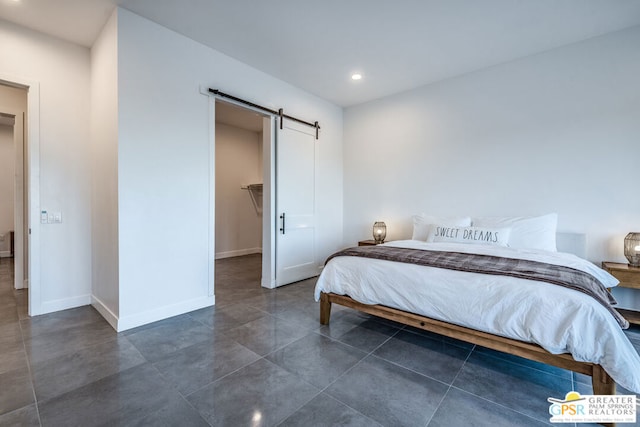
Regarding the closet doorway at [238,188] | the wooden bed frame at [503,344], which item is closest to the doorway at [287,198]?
the closet doorway at [238,188]

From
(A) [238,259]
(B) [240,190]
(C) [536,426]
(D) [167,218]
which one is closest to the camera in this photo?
(C) [536,426]

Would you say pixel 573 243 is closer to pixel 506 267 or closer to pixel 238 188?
pixel 506 267

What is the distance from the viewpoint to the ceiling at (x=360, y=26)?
259 centimetres

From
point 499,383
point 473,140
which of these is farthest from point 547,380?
point 473,140

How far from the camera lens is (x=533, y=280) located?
71.1 inches

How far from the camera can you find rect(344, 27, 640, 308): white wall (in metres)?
3.01

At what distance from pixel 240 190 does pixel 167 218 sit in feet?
12.6

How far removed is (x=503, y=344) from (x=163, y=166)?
325cm

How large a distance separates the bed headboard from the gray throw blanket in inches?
40.1

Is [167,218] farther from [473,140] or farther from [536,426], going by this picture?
[473,140]

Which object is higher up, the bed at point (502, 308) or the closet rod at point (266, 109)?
the closet rod at point (266, 109)

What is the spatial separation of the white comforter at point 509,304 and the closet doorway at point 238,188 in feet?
11.9

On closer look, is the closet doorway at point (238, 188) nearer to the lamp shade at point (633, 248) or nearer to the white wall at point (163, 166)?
the white wall at point (163, 166)

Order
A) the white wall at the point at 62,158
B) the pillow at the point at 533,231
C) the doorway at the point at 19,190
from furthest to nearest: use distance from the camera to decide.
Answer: the doorway at the point at 19,190 < the pillow at the point at 533,231 < the white wall at the point at 62,158
